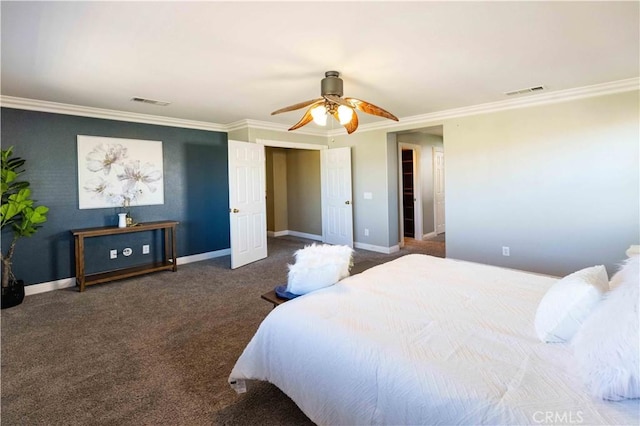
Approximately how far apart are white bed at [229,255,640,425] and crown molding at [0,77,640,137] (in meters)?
2.77

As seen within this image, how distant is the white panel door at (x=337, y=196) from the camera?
6090 millimetres

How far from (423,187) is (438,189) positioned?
75 cm

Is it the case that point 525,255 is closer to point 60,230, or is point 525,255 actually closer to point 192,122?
point 192,122

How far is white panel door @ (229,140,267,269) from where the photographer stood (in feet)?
16.2

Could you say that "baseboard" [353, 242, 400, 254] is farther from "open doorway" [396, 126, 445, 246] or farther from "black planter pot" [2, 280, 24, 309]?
"black planter pot" [2, 280, 24, 309]

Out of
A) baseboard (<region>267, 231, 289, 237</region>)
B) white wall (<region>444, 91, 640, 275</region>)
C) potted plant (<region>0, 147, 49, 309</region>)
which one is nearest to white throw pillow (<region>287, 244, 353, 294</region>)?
white wall (<region>444, 91, 640, 275</region>)

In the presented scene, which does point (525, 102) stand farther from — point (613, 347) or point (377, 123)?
point (613, 347)

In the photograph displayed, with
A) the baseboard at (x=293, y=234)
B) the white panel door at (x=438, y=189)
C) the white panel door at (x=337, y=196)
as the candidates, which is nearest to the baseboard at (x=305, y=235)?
the baseboard at (x=293, y=234)

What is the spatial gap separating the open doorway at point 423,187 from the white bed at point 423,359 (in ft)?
16.2

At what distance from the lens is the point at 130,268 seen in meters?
4.64

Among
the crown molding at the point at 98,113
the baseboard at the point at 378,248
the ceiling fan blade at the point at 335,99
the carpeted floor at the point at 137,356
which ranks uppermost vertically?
the crown molding at the point at 98,113

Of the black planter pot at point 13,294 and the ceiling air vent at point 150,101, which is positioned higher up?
the ceiling air vent at point 150,101

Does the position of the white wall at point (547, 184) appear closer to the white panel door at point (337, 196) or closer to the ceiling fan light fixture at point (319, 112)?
the white panel door at point (337, 196)

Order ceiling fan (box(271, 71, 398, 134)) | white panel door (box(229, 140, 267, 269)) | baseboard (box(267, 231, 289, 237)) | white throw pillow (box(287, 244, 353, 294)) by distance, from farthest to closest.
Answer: baseboard (box(267, 231, 289, 237)) < white panel door (box(229, 140, 267, 269)) < ceiling fan (box(271, 71, 398, 134)) < white throw pillow (box(287, 244, 353, 294))
